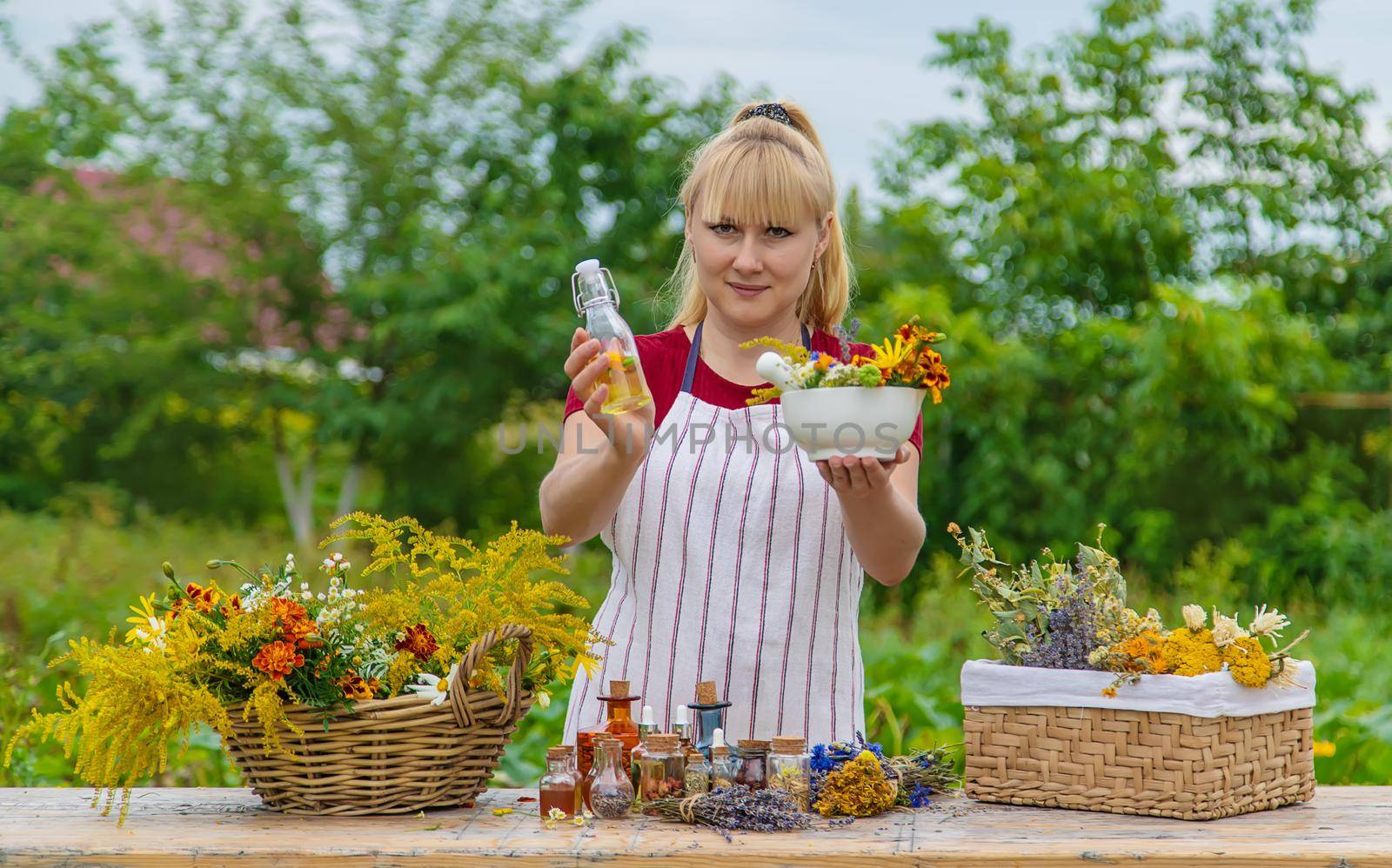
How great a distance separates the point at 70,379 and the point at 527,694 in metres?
10.0

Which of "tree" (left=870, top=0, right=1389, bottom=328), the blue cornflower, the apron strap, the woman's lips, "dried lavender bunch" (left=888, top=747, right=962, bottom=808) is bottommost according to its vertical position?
the blue cornflower

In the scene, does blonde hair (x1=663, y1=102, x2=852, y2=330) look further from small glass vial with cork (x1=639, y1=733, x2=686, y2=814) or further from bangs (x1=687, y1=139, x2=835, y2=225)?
small glass vial with cork (x1=639, y1=733, x2=686, y2=814)

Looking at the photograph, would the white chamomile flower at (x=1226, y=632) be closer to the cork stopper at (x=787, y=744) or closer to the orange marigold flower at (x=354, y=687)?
the cork stopper at (x=787, y=744)

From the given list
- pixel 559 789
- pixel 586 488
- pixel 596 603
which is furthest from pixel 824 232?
pixel 596 603

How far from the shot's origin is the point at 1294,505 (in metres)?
8.20

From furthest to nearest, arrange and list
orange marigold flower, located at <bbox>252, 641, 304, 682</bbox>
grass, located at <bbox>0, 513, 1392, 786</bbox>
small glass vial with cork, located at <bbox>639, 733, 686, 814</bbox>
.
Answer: grass, located at <bbox>0, 513, 1392, 786</bbox>
small glass vial with cork, located at <bbox>639, 733, 686, 814</bbox>
orange marigold flower, located at <bbox>252, 641, 304, 682</bbox>

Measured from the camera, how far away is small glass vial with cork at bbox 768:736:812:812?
202 cm

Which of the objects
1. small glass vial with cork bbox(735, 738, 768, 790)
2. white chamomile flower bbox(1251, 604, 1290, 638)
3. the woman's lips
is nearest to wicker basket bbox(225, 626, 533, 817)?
small glass vial with cork bbox(735, 738, 768, 790)

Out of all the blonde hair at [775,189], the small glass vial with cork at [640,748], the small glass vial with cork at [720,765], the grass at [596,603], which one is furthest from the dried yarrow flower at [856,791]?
the grass at [596,603]

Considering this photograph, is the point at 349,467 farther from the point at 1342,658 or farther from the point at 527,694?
the point at 527,694

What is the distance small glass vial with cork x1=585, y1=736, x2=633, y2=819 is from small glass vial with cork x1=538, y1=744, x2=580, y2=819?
2 centimetres

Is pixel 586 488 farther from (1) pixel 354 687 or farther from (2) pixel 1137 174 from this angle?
(2) pixel 1137 174

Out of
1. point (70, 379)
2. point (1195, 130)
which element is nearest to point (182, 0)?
point (70, 379)

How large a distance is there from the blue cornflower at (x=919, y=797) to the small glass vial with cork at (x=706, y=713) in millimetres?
326
